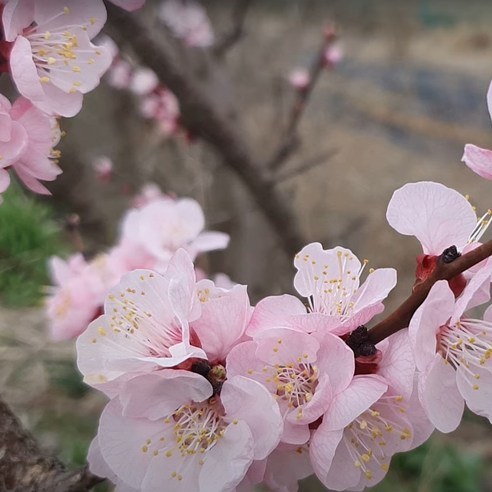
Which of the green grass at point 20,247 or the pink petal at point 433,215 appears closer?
the pink petal at point 433,215

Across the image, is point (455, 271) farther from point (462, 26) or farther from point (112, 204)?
point (462, 26)

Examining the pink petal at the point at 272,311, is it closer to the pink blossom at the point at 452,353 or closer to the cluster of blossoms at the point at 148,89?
the pink blossom at the point at 452,353

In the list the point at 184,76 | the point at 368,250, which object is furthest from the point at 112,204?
the point at 368,250

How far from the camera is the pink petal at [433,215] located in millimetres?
351

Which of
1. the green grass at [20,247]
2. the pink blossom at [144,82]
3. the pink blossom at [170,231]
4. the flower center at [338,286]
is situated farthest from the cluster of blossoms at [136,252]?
the pink blossom at [144,82]

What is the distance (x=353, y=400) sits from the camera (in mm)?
337

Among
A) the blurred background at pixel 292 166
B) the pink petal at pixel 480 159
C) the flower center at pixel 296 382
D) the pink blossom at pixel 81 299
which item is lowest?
the blurred background at pixel 292 166

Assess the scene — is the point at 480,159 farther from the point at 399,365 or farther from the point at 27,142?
the point at 27,142

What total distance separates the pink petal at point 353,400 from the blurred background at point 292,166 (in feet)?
1.09

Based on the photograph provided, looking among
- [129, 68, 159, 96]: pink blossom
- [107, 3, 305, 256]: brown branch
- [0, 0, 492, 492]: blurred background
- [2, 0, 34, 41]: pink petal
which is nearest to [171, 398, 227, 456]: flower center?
[2, 0, 34, 41]: pink petal

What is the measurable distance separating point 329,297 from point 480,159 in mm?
114

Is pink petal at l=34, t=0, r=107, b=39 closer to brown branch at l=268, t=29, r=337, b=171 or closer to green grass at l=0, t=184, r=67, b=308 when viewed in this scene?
green grass at l=0, t=184, r=67, b=308

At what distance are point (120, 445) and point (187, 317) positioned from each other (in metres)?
0.08

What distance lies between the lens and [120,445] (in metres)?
0.35
